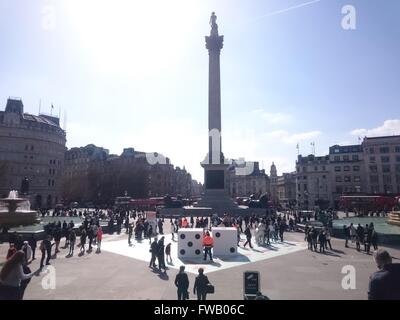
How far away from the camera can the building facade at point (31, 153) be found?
84375mm

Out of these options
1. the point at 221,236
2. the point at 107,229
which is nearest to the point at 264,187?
the point at 107,229

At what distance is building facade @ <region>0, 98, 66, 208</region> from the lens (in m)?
84.4

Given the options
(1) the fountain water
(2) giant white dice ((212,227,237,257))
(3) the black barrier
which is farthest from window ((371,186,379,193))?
(3) the black barrier

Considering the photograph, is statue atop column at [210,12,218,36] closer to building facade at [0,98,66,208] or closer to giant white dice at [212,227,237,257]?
giant white dice at [212,227,237,257]

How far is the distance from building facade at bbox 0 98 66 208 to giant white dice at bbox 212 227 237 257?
249ft

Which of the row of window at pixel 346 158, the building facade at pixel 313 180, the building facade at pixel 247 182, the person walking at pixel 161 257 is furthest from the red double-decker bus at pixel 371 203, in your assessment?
the building facade at pixel 247 182

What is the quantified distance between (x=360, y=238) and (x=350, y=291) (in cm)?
1320

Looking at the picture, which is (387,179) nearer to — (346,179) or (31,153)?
(346,179)

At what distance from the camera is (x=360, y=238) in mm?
24109

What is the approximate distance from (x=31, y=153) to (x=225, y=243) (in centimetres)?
8370

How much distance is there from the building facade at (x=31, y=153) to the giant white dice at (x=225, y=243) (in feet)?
249

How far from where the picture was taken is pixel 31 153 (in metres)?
88.1

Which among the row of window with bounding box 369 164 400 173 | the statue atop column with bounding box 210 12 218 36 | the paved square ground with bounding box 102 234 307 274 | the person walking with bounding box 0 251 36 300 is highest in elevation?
the statue atop column with bounding box 210 12 218 36
